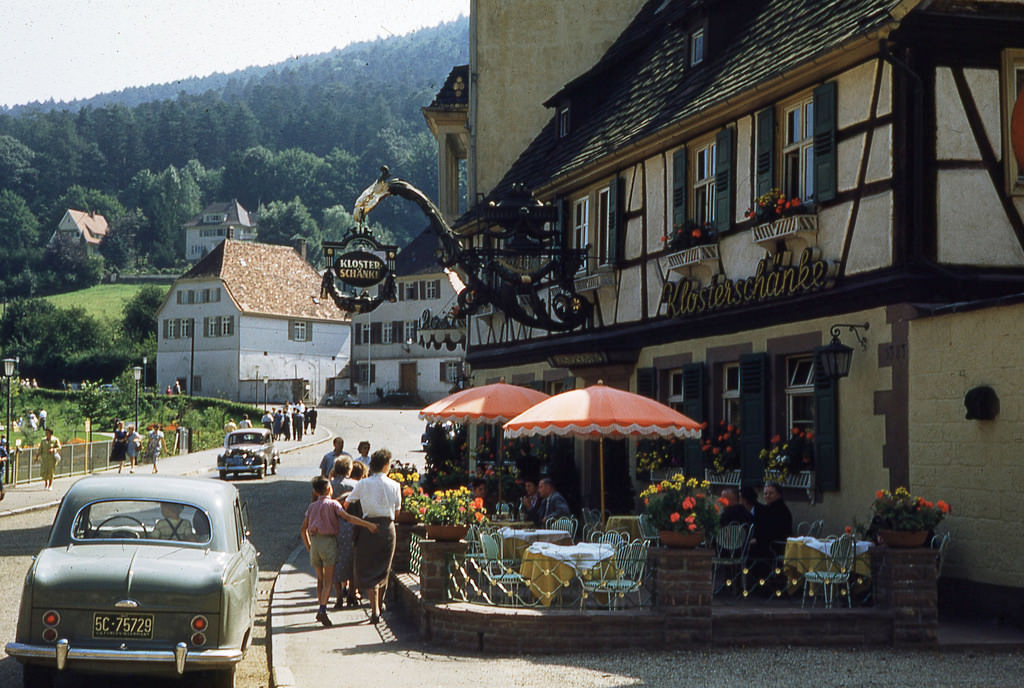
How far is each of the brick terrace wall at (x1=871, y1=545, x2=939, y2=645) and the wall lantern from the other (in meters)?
3.49

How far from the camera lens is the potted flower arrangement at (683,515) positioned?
39.8ft

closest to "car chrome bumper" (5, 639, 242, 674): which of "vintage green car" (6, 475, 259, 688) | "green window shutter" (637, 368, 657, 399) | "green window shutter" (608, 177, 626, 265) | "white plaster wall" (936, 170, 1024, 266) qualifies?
"vintage green car" (6, 475, 259, 688)

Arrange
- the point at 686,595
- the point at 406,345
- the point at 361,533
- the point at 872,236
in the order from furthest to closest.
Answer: the point at 406,345, the point at 872,236, the point at 361,533, the point at 686,595

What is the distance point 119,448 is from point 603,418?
37.3 meters

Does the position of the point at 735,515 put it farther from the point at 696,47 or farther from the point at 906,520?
the point at 696,47

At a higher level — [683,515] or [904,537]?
[683,515]

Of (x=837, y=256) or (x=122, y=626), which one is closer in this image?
(x=122, y=626)

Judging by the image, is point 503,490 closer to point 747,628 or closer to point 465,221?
point 465,221

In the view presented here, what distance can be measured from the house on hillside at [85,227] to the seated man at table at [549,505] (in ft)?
527

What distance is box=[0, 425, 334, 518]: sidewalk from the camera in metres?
33.4

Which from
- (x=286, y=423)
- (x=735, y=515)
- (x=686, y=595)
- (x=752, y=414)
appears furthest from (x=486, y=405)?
(x=286, y=423)

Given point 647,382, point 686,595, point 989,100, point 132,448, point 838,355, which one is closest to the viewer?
point 686,595

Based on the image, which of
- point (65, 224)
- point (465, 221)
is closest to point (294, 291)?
point (465, 221)

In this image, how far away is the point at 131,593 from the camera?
9.94 m
